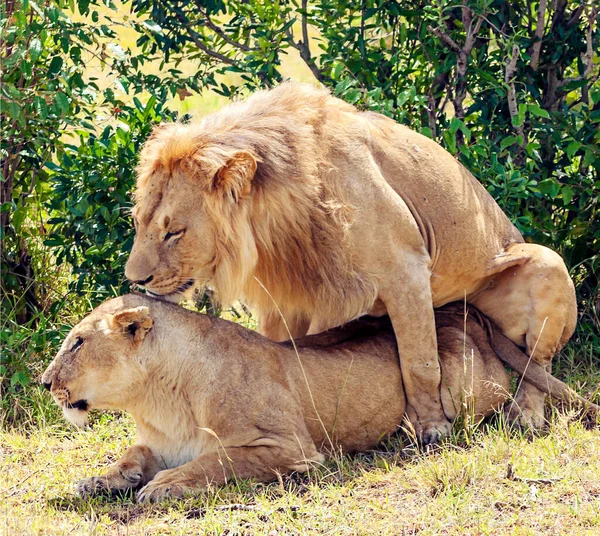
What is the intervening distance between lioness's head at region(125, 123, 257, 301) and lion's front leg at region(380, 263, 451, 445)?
0.81 meters

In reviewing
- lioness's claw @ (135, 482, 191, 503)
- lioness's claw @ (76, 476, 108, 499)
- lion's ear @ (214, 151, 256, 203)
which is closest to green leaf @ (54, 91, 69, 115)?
lion's ear @ (214, 151, 256, 203)

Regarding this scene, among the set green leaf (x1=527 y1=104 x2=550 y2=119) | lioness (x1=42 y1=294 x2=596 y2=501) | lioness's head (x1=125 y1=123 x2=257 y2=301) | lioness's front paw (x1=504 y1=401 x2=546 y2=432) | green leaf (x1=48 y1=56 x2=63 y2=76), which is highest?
green leaf (x1=48 y1=56 x2=63 y2=76)

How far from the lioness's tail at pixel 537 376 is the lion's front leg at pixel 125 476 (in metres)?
1.74

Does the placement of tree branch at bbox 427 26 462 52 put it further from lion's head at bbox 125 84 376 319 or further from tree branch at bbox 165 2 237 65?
lion's head at bbox 125 84 376 319

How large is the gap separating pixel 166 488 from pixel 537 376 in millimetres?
1892

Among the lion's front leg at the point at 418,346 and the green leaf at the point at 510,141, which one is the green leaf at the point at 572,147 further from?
the lion's front leg at the point at 418,346

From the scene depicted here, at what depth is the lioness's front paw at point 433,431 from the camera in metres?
4.48

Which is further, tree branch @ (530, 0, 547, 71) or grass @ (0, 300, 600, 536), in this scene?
tree branch @ (530, 0, 547, 71)

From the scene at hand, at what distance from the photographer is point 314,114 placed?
14.5 feet

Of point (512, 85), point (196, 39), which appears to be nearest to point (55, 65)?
point (196, 39)

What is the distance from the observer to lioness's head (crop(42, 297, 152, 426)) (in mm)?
3996

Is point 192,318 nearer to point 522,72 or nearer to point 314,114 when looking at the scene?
point 314,114

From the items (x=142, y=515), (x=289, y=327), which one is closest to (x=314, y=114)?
(x=289, y=327)

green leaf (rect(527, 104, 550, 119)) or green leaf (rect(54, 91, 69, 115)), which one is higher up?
green leaf (rect(54, 91, 69, 115))
